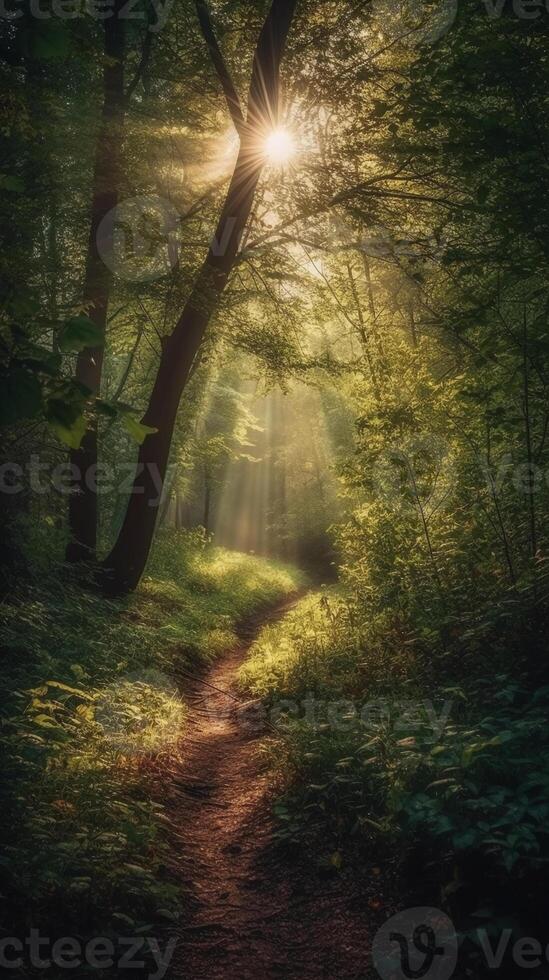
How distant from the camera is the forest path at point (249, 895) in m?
3.50

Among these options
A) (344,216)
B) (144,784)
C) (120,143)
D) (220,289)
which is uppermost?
(120,143)

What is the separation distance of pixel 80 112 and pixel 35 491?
20.4ft

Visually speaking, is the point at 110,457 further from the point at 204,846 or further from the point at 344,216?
the point at 204,846

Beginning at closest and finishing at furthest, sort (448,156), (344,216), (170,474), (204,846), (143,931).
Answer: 1. (143,931)
2. (204,846)
3. (448,156)
4. (344,216)
5. (170,474)

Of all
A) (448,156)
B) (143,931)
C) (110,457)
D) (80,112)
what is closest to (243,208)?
(80,112)

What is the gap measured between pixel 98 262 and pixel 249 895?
943 centimetres

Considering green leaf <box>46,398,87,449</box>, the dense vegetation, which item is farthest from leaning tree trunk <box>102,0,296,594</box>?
green leaf <box>46,398,87,449</box>

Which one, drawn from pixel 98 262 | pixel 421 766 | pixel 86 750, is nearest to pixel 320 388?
pixel 98 262

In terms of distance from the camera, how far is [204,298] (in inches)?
371

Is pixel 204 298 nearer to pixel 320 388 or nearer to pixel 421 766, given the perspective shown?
pixel 320 388

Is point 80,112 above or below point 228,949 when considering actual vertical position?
above

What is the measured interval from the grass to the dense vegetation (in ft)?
0.11

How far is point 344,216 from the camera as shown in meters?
10.2

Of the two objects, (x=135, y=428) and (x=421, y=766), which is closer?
(x=135, y=428)
